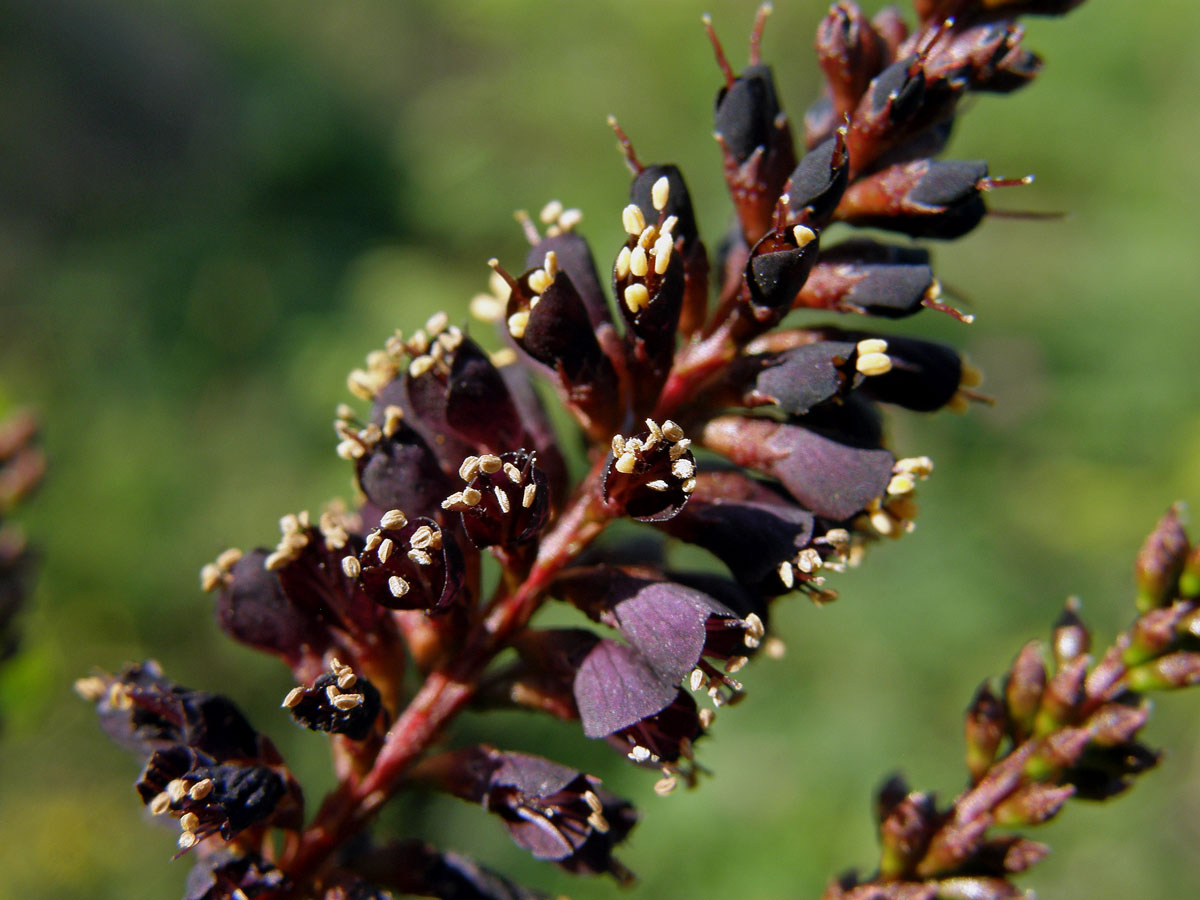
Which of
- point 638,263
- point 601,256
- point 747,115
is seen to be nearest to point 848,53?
point 747,115

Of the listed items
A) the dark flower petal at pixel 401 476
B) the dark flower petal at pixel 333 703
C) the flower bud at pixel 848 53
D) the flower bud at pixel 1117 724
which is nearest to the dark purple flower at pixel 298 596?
the dark flower petal at pixel 401 476

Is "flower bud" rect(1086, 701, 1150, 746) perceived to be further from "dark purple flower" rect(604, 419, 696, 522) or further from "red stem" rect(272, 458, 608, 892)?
"red stem" rect(272, 458, 608, 892)

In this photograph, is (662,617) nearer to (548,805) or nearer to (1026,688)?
(548,805)

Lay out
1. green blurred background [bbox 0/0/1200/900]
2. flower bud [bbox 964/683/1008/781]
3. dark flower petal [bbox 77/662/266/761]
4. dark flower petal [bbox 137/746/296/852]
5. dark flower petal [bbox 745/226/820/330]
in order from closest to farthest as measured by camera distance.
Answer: dark flower petal [bbox 137/746/296/852] → dark flower petal [bbox 745/226/820/330] → dark flower petal [bbox 77/662/266/761] → flower bud [bbox 964/683/1008/781] → green blurred background [bbox 0/0/1200/900]

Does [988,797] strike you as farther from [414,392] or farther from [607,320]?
[414,392]

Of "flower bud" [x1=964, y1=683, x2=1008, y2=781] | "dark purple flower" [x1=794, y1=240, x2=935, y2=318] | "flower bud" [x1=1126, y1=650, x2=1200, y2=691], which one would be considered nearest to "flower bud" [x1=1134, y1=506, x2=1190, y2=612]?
"flower bud" [x1=1126, y1=650, x2=1200, y2=691]
